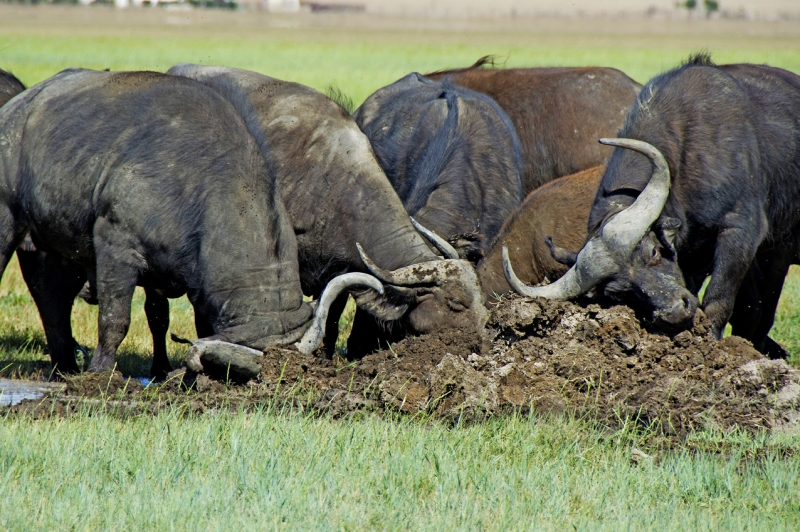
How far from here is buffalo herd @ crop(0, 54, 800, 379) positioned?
22.0ft

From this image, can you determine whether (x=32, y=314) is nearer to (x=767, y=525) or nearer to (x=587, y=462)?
(x=587, y=462)

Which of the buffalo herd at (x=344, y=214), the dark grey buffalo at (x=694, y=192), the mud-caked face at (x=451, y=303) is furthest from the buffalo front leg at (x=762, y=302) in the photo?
the mud-caked face at (x=451, y=303)

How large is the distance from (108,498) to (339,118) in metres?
4.75

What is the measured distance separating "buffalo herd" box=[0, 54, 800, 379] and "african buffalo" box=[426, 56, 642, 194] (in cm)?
209

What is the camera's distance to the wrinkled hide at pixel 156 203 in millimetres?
6664

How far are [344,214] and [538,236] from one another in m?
1.63

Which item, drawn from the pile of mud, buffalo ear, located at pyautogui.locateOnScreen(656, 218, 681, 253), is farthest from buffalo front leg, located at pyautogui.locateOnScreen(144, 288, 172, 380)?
buffalo ear, located at pyautogui.locateOnScreen(656, 218, 681, 253)

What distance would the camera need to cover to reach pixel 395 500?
4645mm

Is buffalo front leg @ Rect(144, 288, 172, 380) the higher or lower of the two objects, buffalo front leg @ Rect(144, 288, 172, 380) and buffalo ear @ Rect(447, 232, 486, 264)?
the lower

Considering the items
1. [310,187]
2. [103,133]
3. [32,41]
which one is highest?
[103,133]

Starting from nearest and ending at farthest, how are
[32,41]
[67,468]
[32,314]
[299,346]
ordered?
1. [67,468]
2. [299,346]
3. [32,314]
4. [32,41]

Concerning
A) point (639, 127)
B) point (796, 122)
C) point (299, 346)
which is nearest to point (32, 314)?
point (299, 346)

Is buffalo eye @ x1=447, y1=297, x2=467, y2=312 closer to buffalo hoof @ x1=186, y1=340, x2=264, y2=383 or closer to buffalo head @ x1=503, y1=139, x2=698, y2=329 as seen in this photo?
Answer: buffalo head @ x1=503, y1=139, x2=698, y2=329

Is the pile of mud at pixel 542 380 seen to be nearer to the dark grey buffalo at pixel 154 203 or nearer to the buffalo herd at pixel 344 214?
the buffalo herd at pixel 344 214
